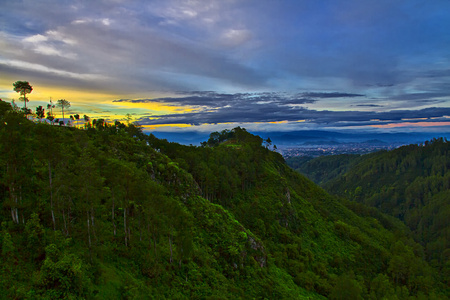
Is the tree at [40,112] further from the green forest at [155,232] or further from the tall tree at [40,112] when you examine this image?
the green forest at [155,232]

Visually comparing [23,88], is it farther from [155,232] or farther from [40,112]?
[155,232]

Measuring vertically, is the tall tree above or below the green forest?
above

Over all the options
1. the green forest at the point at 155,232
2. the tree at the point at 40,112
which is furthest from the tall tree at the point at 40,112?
the green forest at the point at 155,232

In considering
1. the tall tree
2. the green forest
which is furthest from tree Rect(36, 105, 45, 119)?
the green forest

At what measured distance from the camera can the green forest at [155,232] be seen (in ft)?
63.0

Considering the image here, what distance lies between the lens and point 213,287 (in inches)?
1134

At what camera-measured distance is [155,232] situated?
27734 millimetres

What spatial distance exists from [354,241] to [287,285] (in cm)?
4710

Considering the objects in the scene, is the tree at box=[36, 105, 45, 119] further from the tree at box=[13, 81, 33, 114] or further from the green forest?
Answer: the green forest

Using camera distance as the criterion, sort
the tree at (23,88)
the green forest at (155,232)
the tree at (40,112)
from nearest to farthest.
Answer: the green forest at (155,232), the tree at (23,88), the tree at (40,112)

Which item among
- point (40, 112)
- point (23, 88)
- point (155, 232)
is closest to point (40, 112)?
point (40, 112)

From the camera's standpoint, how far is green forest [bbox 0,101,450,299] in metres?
19.2

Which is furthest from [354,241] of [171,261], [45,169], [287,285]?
[45,169]

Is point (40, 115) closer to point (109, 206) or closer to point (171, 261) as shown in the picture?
point (109, 206)
